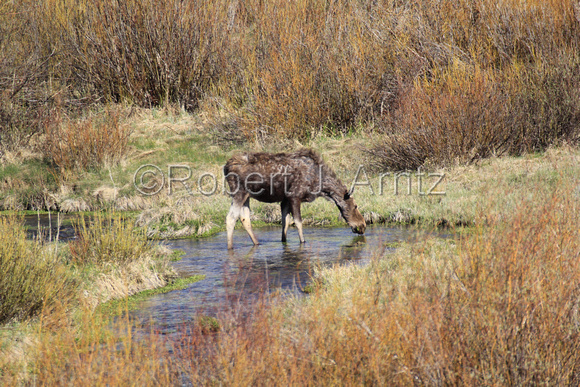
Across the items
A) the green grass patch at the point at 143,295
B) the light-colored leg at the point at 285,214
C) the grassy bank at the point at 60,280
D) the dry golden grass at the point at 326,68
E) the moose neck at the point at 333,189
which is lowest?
the green grass patch at the point at 143,295

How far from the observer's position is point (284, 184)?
12406 millimetres

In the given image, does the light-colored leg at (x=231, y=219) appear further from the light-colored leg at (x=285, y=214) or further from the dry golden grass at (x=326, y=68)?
the dry golden grass at (x=326, y=68)

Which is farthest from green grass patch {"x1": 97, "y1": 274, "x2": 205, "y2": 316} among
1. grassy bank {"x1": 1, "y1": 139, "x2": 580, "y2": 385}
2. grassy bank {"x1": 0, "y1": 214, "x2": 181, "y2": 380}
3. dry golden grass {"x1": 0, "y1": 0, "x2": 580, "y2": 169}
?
dry golden grass {"x1": 0, "y1": 0, "x2": 580, "y2": 169}

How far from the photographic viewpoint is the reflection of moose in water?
12.1m

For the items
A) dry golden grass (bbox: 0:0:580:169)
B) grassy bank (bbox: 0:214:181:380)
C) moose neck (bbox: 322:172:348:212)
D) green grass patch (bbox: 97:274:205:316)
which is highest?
dry golden grass (bbox: 0:0:580:169)

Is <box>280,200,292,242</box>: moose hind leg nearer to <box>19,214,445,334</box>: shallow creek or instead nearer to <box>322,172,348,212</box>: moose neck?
<box>19,214,445,334</box>: shallow creek

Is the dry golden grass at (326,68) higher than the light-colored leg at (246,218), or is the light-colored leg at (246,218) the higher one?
the dry golden grass at (326,68)

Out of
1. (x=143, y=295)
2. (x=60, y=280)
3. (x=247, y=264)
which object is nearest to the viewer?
(x=60, y=280)

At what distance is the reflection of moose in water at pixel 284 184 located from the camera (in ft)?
39.6

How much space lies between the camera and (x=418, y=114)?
17500 millimetres

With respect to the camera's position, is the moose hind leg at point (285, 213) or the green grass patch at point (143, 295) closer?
the green grass patch at point (143, 295)

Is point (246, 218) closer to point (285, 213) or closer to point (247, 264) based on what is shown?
point (285, 213)

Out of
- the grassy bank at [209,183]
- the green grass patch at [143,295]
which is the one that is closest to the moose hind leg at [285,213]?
the grassy bank at [209,183]

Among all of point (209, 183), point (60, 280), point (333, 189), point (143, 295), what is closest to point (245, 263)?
point (143, 295)
